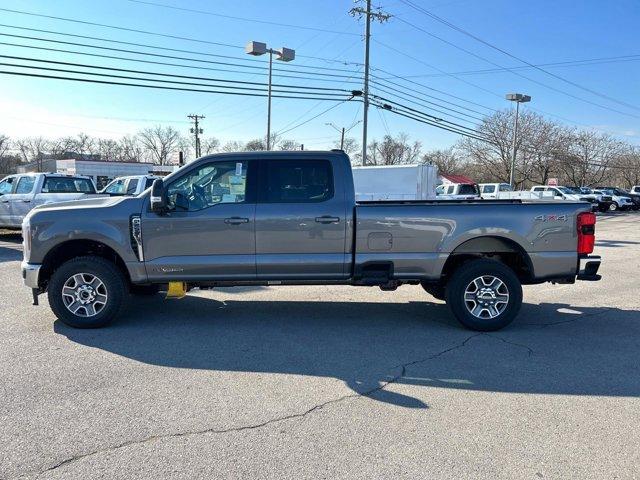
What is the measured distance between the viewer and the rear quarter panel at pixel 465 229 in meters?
5.59

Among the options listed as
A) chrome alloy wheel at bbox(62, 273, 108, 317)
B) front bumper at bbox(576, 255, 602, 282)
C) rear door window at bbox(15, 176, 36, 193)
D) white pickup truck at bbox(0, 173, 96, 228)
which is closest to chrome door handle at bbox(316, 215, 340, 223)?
chrome alloy wheel at bbox(62, 273, 108, 317)

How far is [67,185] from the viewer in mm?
14922

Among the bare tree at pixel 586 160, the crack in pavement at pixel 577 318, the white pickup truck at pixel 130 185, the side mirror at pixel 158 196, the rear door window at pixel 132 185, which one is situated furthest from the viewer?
the bare tree at pixel 586 160

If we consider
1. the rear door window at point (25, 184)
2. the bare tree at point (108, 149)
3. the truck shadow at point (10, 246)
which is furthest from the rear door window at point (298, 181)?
the bare tree at point (108, 149)

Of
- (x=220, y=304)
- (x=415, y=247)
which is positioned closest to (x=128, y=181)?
(x=220, y=304)

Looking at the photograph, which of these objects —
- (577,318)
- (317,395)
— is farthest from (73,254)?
(577,318)

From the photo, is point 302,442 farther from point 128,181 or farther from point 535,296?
point 128,181

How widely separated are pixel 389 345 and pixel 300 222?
169 centimetres

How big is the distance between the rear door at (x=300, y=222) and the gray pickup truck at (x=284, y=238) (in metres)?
0.01

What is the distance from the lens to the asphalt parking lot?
2984 mm

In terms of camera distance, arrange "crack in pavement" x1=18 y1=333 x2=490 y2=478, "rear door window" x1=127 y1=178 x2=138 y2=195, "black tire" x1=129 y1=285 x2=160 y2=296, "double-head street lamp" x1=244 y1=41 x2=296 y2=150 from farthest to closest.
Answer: "double-head street lamp" x1=244 y1=41 x2=296 y2=150 < "rear door window" x1=127 y1=178 x2=138 y2=195 < "black tire" x1=129 y1=285 x2=160 y2=296 < "crack in pavement" x1=18 y1=333 x2=490 y2=478

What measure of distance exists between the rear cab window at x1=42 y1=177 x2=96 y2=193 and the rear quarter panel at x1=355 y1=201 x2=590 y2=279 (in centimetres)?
→ 1230

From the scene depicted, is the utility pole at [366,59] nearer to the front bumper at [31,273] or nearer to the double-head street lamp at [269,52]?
the double-head street lamp at [269,52]

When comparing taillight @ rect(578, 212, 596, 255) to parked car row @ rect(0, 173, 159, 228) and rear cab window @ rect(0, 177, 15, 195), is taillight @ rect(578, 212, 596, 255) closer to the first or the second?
parked car row @ rect(0, 173, 159, 228)
